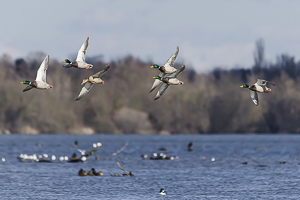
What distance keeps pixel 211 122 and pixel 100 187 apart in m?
104

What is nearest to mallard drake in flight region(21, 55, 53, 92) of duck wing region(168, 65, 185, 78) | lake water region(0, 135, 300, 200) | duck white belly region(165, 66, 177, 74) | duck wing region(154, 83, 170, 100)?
duck wing region(154, 83, 170, 100)

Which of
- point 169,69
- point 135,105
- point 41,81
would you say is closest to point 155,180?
point 41,81

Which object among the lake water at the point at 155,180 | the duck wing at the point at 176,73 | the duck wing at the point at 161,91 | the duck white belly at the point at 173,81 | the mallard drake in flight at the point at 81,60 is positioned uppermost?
the mallard drake in flight at the point at 81,60

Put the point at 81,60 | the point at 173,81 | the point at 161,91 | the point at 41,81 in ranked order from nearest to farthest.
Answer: the point at 161,91 < the point at 173,81 < the point at 81,60 < the point at 41,81

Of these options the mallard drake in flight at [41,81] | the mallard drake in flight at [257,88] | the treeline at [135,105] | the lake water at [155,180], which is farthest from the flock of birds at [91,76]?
the treeline at [135,105]

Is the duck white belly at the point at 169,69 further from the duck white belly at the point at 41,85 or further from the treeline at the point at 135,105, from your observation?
the treeline at the point at 135,105

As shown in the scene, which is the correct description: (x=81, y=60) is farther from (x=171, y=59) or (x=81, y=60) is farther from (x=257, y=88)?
(x=257, y=88)

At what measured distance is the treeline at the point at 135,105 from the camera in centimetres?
13362

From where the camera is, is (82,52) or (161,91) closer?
(161,91)

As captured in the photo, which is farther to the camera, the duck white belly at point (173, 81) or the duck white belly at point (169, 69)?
the duck white belly at point (169, 69)

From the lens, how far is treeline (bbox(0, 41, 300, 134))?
133625 millimetres

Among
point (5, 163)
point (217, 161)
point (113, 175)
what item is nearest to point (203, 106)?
point (217, 161)

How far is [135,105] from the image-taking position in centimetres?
14650

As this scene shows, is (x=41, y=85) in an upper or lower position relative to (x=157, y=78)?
lower
